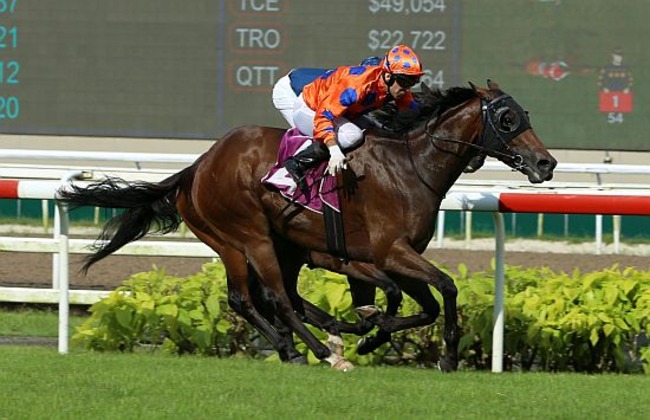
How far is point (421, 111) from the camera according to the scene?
212 inches

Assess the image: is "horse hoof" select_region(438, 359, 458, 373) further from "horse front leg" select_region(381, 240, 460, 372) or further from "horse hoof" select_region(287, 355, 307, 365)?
"horse hoof" select_region(287, 355, 307, 365)

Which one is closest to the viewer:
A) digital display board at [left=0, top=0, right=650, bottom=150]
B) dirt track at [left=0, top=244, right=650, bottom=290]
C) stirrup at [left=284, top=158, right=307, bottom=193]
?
stirrup at [left=284, top=158, right=307, bottom=193]

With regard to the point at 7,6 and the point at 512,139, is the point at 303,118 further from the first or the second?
the point at 7,6

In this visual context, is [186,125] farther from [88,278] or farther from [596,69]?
[596,69]

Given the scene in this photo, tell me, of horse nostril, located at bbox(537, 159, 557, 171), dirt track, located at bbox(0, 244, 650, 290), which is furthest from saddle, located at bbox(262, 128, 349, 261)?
dirt track, located at bbox(0, 244, 650, 290)

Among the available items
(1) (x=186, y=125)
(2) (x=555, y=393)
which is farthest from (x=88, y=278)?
(2) (x=555, y=393)

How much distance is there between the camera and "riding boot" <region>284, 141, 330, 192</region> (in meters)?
5.27

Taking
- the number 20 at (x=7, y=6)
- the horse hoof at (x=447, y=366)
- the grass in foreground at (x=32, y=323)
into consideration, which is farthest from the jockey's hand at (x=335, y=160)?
the number 20 at (x=7, y=6)

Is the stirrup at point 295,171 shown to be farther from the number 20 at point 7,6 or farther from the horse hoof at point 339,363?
the number 20 at point 7,6

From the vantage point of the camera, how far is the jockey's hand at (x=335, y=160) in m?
5.09

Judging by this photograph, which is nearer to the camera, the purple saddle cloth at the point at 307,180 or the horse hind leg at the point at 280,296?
the horse hind leg at the point at 280,296

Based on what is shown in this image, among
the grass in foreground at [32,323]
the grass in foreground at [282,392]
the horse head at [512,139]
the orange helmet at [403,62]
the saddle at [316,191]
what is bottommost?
the grass in foreground at [32,323]

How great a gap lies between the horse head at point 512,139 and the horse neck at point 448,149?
8 centimetres

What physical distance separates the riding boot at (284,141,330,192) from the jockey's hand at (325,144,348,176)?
13 cm
